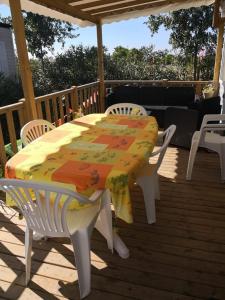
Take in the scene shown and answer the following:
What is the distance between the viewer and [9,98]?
29.9 ft

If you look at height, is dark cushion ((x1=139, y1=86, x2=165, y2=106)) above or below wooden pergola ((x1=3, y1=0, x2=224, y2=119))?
below

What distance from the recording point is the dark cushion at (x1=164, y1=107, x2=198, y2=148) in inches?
144

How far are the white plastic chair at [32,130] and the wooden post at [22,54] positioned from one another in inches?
20.4

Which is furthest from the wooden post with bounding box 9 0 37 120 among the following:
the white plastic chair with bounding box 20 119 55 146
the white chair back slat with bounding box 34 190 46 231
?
the white chair back slat with bounding box 34 190 46 231

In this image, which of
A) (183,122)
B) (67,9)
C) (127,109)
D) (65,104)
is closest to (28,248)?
(127,109)

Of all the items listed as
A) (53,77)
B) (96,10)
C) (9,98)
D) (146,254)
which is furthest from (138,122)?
(53,77)

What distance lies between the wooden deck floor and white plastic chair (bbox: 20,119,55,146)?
2.52 feet

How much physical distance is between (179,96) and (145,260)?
13.3 ft

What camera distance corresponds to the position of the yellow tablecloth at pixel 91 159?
159cm

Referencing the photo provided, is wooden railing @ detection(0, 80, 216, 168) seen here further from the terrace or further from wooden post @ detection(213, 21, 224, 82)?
wooden post @ detection(213, 21, 224, 82)

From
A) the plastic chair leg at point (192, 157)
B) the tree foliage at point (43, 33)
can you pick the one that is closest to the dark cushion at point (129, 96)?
the plastic chair leg at point (192, 157)

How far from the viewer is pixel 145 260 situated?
1.91m

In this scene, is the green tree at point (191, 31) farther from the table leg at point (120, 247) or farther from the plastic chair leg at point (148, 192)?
the table leg at point (120, 247)

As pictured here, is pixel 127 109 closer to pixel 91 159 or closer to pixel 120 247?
pixel 91 159
